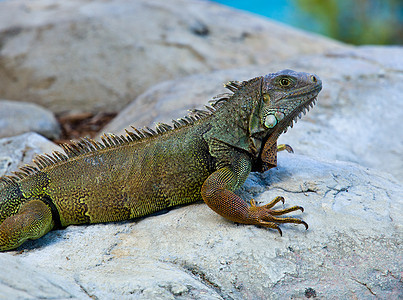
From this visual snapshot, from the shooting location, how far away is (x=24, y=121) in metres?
7.20

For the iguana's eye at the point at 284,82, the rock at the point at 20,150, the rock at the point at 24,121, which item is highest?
the iguana's eye at the point at 284,82

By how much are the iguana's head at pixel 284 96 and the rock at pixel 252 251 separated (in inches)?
25.9

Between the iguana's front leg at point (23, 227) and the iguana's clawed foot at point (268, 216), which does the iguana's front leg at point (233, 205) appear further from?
the iguana's front leg at point (23, 227)

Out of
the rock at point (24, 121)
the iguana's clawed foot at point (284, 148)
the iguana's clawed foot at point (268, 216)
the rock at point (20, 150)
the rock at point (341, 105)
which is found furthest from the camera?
the rock at point (24, 121)

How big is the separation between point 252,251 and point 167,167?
1125mm

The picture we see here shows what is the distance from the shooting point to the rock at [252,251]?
9.14 ft

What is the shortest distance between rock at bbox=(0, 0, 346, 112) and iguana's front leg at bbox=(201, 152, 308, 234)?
605cm

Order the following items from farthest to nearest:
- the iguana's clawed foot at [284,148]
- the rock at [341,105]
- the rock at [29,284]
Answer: the rock at [341,105] → the iguana's clawed foot at [284,148] → the rock at [29,284]

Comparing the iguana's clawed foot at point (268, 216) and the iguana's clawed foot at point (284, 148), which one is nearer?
the iguana's clawed foot at point (268, 216)

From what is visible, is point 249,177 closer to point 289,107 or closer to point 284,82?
point 289,107

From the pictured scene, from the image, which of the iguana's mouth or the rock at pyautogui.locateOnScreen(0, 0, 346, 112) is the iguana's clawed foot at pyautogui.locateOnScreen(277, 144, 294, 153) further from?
the rock at pyautogui.locateOnScreen(0, 0, 346, 112)

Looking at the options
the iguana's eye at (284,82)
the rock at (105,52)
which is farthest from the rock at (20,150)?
the rock at (105,52)

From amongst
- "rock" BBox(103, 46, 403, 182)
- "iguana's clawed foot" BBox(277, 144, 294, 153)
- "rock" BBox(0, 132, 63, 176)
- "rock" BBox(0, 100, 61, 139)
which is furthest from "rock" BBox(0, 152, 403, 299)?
"rock" BBox(0, 100, 61, 139)

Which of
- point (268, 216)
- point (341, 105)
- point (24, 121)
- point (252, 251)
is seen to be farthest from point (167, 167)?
point (24, 121)
